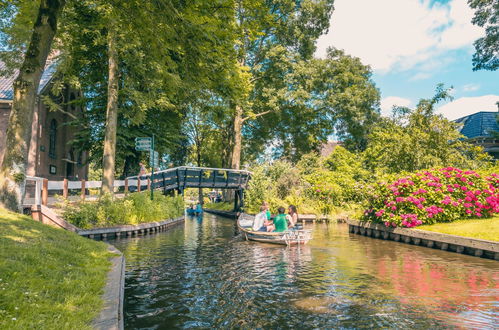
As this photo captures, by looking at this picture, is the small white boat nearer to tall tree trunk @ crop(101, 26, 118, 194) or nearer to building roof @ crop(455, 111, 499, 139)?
tall tree trunk @ crop(101, 26, 118, 194)

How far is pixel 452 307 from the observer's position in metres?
6.88

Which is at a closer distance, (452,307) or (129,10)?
(452,307)

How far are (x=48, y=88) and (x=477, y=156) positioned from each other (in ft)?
98.2

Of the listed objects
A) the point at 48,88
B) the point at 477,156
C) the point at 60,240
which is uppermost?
the point at 48,88

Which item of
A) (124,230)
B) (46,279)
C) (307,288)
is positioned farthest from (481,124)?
(46,279)

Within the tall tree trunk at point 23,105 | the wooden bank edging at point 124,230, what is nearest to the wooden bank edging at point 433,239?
the wooden bank edging at point 124,230

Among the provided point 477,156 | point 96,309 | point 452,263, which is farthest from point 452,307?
point 477,156

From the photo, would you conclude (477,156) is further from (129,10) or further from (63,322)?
(63,322)

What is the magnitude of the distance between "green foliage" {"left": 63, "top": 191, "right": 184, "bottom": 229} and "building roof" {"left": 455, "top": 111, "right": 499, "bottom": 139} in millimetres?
35197

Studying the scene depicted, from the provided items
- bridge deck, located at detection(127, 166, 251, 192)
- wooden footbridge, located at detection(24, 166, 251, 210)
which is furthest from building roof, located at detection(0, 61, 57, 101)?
bridge deck, located at detection(127, 166, 251, 192)

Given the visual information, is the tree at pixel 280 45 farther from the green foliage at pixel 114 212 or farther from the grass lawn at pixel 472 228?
the grass lawn at pixel 472 228

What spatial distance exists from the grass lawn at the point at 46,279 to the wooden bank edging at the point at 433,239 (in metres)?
11.5

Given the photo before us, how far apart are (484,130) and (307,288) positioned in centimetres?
3945

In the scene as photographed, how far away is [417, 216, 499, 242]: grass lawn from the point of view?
41.8 feet
